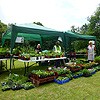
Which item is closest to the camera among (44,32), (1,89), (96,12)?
(1,89)

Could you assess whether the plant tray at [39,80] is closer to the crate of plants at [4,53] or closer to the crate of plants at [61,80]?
the crate of plants at [61,80]

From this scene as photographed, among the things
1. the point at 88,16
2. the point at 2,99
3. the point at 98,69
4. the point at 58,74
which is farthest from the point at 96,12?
the point at 2,99

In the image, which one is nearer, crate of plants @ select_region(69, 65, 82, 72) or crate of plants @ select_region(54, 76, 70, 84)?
crate of plants @ select_region(54, 76, 70, 84)

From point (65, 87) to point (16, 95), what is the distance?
1.53 meters

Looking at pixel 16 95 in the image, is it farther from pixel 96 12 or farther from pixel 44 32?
pixel 96 12

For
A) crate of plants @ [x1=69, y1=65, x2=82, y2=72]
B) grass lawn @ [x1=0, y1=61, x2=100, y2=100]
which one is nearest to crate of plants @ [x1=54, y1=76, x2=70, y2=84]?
grass lawn @ [x1=0, y1=61, x2=100, y2=100]

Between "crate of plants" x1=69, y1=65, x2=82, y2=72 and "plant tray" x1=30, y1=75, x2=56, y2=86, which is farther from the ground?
"crate of plants" x1=69, y1=65, x2=82, y2=72

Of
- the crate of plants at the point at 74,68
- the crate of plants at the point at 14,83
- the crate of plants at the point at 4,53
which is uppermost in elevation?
the crate of plants at the point at 4,53

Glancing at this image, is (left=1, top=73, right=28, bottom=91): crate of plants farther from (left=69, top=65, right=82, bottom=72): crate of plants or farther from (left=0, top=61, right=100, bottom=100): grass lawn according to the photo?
(left=69, top=65, right=82, bottom=72): crate of plants

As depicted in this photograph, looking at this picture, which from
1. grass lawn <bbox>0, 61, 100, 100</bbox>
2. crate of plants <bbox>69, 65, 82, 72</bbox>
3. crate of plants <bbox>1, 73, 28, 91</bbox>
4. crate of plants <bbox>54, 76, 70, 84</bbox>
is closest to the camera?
grass lawn <bbox>0, 61, 100, 100</bbox>

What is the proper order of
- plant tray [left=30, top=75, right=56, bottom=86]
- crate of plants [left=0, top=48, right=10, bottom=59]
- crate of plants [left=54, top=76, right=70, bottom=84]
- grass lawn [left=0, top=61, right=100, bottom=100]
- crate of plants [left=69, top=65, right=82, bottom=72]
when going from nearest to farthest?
grass lawn [left=0, top=61, right=100, bottom=100]
plant tray [left=30, top=75, right=56, bottom=86]
crate of plants [left=54, top=76, right=70, bottom=84]
crate of plants [left=0, top=48, right=10, bottom=59]
crate of plants [left=69, top=65, right=82, bottom=72]

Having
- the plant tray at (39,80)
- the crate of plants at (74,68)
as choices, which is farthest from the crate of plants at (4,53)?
the crate of plants at (74,68)

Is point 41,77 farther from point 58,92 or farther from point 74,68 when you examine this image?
point 74,68

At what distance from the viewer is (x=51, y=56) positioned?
6738 millimetres
